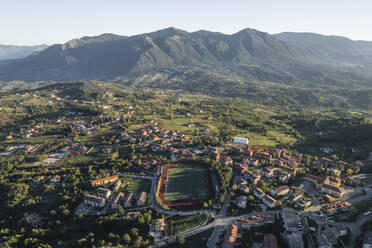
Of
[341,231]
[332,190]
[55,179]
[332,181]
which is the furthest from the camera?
[55,179]

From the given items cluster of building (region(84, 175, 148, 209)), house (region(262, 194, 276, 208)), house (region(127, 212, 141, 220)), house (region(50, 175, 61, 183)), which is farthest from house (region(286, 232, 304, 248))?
house (region(50, 175, 61, 183))

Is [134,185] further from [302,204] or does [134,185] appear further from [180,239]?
[302,204]

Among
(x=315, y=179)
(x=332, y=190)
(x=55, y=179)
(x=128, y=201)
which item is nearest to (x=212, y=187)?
(x=128, y=201)

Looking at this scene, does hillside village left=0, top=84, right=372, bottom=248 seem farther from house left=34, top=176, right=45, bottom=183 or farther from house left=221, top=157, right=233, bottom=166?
house left=34, top=176, right=45, bottom=183

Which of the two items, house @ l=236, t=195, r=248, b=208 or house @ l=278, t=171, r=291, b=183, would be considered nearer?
house @ l=236, t=195, r=248, b=208

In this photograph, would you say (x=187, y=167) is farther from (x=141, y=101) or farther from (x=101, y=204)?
(x=141, y=101)

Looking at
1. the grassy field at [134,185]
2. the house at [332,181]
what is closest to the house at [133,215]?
the grassy field at [134,185]
